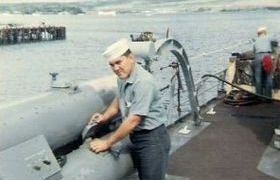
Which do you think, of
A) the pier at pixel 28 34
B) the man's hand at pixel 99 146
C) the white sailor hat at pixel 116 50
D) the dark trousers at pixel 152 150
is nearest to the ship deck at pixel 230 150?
the dark trousers at pixel 152 150

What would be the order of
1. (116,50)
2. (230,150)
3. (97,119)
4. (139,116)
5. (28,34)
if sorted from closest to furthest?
1. (116,50)
2. (139,116)
3. (97,119)
4. (230,150)
5. (28,34)

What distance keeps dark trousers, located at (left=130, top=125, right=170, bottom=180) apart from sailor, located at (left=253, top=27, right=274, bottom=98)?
7031 millimetres

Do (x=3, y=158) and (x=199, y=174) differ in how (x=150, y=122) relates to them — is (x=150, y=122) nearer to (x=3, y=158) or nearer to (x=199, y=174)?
(x=3, y=158)

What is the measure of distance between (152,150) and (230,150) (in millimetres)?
3273

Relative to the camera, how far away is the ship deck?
6211mm

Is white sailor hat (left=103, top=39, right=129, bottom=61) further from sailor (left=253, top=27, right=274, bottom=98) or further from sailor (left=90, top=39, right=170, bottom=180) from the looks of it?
sailor (left=253, top=27, right=274, bottom=98)

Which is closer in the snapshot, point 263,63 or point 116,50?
point 116,50

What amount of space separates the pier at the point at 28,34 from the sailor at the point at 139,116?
7919 centimetres

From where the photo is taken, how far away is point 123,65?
3967mm

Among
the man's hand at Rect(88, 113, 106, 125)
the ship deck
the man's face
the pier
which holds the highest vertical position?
the man's face

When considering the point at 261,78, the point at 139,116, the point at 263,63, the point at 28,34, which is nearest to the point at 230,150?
the point at 139,116

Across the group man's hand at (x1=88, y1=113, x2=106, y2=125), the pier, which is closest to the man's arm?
man's hand at (x1=88, y1=113, x2=106, y2=125)

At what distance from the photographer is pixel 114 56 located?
3.91 meters

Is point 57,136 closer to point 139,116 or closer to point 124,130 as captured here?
point 124,130
